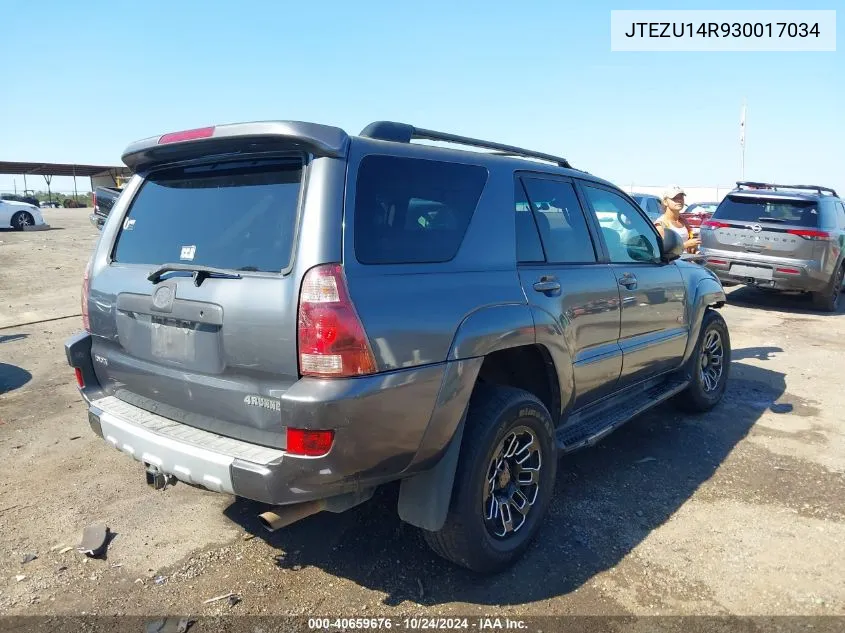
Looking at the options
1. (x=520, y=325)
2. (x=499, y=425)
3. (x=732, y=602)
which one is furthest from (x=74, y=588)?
(x=732, y=602)

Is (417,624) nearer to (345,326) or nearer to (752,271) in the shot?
(345,326)

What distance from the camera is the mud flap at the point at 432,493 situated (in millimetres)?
2607

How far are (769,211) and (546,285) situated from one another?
855 centimetres

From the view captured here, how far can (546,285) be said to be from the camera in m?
3.20

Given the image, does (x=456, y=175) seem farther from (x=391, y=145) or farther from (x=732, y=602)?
(x=732, y=602)

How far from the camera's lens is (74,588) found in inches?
110

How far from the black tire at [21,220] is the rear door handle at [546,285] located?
20.5 m

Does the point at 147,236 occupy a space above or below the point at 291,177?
below

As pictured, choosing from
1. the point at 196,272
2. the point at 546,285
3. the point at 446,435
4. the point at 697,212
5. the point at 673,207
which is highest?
the point at 697,212

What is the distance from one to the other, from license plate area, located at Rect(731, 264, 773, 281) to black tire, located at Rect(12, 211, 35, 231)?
64.0 ft

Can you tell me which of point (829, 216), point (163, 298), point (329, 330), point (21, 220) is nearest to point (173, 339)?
point (163, 298)

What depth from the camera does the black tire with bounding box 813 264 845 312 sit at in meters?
10.1

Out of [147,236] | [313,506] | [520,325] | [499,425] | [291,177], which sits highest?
[291,177]

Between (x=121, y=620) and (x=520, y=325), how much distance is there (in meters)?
2.11
